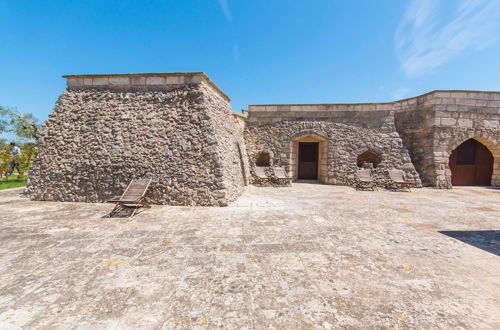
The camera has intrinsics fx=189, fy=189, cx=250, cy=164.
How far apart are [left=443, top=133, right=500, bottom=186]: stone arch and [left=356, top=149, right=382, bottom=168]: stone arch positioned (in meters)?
3.11

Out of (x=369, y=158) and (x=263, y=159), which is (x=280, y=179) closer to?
(x=263, y=159)

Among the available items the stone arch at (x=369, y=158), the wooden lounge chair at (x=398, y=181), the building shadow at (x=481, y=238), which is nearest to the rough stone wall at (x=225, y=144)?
the building shadow at (x=481, y=238)

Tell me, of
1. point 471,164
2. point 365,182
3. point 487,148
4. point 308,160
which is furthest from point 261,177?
point 487,148

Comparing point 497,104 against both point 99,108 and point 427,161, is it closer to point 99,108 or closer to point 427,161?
point 427,161

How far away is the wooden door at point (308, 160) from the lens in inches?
467

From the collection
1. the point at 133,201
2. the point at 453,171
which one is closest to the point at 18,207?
the point at 133,201

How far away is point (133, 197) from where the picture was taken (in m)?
5.41

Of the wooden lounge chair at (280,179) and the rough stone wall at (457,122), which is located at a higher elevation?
the rough stone wall at (457,122)

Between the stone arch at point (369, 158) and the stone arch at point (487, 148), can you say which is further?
the stone arch at point (369, 158)

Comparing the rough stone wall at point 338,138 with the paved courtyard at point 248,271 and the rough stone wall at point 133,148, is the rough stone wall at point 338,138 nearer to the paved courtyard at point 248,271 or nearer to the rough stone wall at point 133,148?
the rough stone wall at point 133,148

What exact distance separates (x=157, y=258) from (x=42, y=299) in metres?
1.24

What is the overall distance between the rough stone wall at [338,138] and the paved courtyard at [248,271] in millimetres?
5325

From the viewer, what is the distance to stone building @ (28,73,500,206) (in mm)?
6305

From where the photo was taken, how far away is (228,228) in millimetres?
4199
